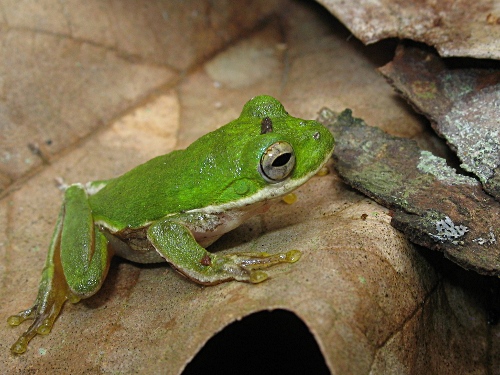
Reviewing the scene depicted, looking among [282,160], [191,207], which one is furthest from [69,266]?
[282,160]

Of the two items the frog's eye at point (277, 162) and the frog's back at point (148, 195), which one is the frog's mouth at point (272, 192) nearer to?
the frog's eye at point (277, 162)

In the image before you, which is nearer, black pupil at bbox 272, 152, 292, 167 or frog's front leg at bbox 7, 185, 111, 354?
black pupil at bbox 272, 152, 292, 167

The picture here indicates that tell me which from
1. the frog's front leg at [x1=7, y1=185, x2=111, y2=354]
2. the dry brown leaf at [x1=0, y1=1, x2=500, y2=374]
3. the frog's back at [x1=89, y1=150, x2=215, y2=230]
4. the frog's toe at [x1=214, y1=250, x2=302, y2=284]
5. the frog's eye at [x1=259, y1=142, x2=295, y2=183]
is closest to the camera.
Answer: the dry brown leaf at [x1=0, y1=1, x2=500, y2=374]

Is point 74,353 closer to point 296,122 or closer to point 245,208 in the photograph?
point 245,208

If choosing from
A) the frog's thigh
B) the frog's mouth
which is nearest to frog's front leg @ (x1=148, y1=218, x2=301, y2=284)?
the frog's mouth

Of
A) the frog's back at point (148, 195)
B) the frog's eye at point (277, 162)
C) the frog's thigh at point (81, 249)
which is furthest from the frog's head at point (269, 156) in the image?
the frog's thigh at point (81, 249)

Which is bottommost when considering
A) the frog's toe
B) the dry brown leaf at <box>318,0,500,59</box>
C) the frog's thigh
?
the frog's toe

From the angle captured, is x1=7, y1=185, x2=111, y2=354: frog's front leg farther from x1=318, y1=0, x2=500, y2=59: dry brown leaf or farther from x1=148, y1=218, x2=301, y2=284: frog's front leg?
x1=318, y1=0, x2=500, y2=59: dry brown leaf

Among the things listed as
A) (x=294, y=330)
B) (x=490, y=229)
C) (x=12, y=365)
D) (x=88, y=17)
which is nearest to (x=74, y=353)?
(x=12, y=365)

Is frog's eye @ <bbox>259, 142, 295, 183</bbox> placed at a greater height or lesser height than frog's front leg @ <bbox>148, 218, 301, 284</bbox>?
greater
